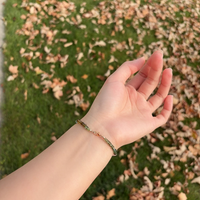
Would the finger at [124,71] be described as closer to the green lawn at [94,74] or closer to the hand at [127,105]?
the hand at [127,105]

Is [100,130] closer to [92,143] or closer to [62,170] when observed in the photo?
[92,143]

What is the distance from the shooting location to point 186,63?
4359 mm

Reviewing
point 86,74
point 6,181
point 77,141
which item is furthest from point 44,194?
point 86,74

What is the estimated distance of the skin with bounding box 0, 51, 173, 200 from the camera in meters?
1.47

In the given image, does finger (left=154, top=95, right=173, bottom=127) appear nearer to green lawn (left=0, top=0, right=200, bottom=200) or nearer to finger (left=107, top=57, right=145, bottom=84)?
finger (left=107, top=57, right=145, bottom=84)

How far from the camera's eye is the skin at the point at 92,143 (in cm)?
147

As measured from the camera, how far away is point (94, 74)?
3.84 meters

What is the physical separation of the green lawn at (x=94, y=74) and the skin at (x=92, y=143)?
3.89 feet

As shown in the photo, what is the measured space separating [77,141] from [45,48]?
9.11ft

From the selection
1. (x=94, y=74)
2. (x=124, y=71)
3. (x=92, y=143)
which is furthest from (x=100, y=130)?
(x=94, y=74)

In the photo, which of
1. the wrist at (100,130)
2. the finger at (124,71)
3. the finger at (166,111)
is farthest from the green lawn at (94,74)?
the finger at (124,71)

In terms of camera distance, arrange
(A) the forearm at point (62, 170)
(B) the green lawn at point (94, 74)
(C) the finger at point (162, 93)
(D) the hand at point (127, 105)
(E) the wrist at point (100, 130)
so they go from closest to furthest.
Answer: (A) the forearm at point (62, 170) → (E) the wrist at point (100, 130) → (D) the hand at point (127, 105) → (C) the finger at point (162, 93) → (B) the green lawn at point (94, 74)

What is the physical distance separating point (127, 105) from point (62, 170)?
0.94 meters

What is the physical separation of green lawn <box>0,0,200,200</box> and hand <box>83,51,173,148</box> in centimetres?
116
